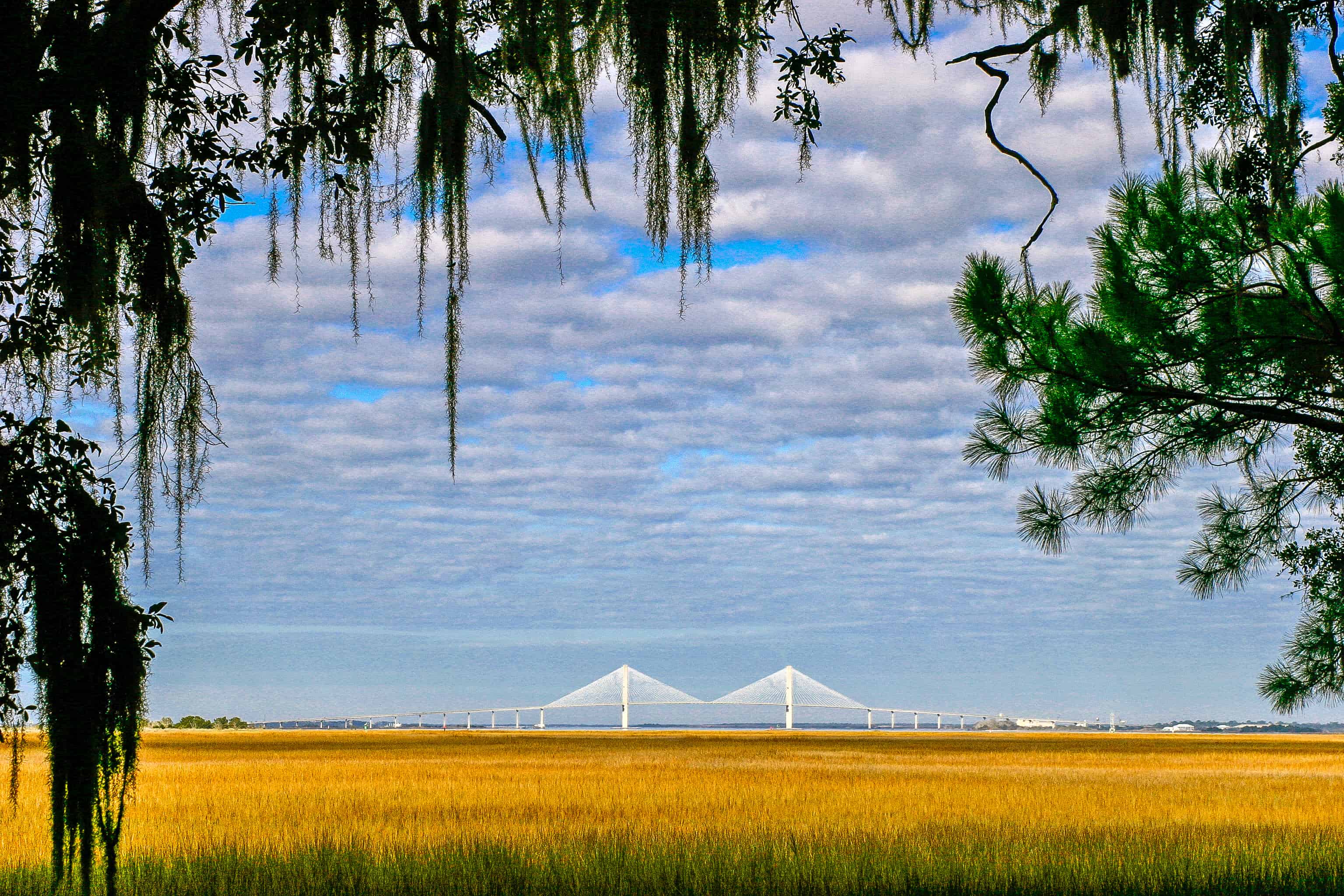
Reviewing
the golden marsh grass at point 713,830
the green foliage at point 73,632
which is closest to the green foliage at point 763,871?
the golden marsh grass at point 713,830

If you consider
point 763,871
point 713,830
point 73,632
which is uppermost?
point 73,632

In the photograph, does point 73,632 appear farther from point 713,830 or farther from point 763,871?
point 713,830

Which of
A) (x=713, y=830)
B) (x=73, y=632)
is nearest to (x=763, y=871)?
(x=713, y=830)

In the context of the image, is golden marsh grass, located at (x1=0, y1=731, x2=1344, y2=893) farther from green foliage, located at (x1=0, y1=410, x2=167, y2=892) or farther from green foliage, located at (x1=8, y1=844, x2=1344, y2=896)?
green foliage, located at (x1=0, y1=410, x2=167, y2=892)

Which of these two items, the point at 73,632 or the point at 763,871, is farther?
the point at 763,871

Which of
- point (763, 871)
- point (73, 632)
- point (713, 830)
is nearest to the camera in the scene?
point (73, 632)

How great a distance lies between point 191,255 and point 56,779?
2.17 meters

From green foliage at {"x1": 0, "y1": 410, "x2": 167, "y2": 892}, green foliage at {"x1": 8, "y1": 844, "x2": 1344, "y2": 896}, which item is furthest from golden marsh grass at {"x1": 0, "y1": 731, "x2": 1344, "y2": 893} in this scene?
green foliage at {"x1": 0, "y1": 410, "x2": 167, "y2": 892}

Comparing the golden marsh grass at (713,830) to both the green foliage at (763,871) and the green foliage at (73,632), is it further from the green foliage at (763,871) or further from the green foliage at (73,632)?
the green foliage at (73,632)

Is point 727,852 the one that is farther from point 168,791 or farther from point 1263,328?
point 168,791

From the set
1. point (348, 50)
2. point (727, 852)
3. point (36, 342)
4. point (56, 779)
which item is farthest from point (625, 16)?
point (727, 852)

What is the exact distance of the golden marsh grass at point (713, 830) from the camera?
724 centimetres

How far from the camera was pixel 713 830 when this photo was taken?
9.68m

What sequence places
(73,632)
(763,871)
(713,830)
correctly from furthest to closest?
(713,830)
(763,871)
(73,632)
